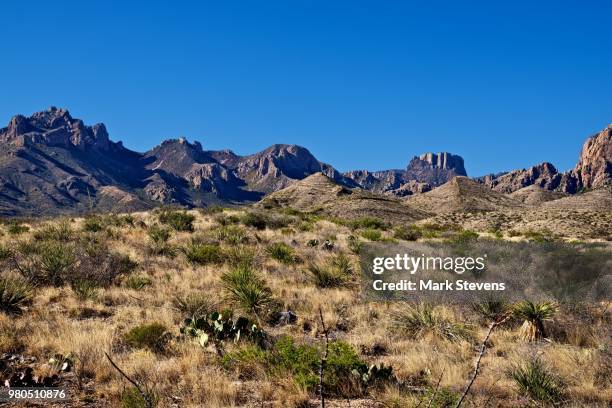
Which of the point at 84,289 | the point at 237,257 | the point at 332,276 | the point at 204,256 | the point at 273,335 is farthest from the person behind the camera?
the point at 237,257

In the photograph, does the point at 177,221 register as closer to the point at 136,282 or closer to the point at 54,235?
the point at 54,235

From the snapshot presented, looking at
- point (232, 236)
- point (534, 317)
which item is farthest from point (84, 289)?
point (232, 236)

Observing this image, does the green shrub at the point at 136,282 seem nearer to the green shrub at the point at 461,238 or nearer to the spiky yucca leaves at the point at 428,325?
the spiky yucca leaves at the point at 428,325

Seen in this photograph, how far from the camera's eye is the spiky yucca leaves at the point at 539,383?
5.42 metres

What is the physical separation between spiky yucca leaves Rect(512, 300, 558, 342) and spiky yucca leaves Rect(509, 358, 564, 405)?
247cm

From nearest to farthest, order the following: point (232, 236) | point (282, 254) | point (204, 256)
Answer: point (204, 256), point (282, 254), point (232, 236)

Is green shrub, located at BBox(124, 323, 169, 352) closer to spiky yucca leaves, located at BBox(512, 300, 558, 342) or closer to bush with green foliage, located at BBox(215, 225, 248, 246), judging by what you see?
spiky yucca leaves, located at BBox(512, 300, 558, 342)

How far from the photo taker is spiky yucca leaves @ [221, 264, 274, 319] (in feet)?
32.5

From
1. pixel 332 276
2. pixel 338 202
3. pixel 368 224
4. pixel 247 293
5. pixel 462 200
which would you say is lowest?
pixel 247 293

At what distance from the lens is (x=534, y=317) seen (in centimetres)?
848

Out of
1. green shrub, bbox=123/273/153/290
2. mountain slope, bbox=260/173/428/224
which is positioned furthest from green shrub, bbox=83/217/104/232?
mountain slope, bbox=260/173/428/224

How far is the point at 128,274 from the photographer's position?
1291 cm

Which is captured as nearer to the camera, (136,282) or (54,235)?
(136,282)

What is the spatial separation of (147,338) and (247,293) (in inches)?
120
